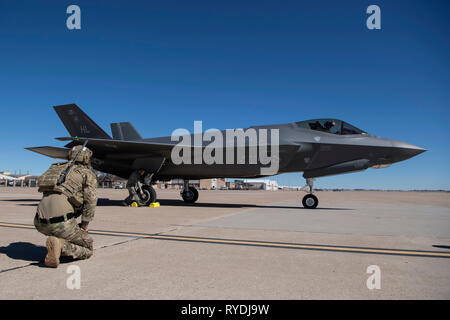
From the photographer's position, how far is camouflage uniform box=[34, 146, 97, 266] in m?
3.30

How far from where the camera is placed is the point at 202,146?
11742 mm

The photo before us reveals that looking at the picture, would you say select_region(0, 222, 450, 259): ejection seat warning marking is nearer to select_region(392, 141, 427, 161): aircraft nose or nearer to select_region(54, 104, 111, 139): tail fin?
select_region(392, 141, 427, 161): aircraft nose

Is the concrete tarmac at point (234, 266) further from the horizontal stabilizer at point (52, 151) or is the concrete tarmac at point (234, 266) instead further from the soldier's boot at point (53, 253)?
the horizontal stabilizer at point (52, 151)

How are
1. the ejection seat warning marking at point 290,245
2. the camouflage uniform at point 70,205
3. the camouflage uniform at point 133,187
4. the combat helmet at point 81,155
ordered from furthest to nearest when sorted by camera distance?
the camouflage uniform at point 133,187 → the ejection seat warning marking at point 290,245 → the combat helmet at point 81,155 → the camouflage uniform at point 70,205

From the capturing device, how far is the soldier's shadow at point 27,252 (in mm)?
3463

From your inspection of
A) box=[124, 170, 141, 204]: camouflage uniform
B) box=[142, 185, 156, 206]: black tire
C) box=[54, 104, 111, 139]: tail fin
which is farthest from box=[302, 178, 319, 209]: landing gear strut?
box=[54, 104, 111, 139]: tail fin

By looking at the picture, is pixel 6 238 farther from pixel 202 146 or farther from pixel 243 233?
pixel 202 146

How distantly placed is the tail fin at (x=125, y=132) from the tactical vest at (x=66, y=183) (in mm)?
12232

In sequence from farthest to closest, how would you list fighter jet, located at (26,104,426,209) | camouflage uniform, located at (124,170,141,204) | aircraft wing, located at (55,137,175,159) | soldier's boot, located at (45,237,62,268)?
camouflage uniform, located at (124,170,141,204) → aircraft wing, located at (55,137,175,159) → fighter jet, located at (26,104,426,209) → soldier's boot, located at (45,237,62,268)

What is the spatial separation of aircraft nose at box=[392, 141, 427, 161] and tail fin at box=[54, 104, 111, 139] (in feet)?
42.1

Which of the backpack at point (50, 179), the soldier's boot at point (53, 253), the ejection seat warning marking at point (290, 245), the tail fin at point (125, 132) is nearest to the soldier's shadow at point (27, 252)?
the soldier's boot at point (53, 253)

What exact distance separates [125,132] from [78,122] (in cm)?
245
